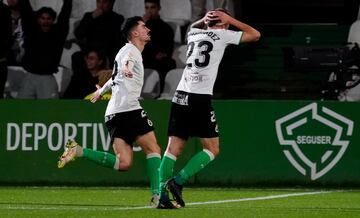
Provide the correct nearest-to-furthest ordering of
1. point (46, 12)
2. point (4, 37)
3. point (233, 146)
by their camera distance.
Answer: point (233, 146) < point (46, 12) < point (4, 37)

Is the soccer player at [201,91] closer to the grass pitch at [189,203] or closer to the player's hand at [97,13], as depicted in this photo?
the grass pitch at [189,203]

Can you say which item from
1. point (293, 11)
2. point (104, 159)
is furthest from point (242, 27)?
point (293, 11)

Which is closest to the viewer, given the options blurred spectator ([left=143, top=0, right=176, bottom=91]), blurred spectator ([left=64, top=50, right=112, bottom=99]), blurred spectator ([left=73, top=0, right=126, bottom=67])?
blurred spectator ([left=64, top=50, right=112, bottom=99])

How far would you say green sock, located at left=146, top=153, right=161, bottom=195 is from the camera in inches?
493

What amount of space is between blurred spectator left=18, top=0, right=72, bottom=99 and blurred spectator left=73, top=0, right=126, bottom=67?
40 centimetres

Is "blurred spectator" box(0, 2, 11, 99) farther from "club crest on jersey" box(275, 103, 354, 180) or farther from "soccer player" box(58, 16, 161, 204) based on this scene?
"soccer player" box(58, 16, 161, 204)

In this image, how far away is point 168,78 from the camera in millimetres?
19078

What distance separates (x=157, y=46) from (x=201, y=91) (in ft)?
21.6

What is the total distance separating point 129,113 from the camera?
1248 cm

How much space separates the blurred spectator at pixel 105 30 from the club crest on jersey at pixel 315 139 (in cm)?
393

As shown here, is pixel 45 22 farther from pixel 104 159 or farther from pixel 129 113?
pixel 129 113

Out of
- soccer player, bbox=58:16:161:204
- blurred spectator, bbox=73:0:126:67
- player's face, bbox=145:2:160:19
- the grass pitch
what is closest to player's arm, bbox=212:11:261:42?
soccer player, bbox=58:16:161:204

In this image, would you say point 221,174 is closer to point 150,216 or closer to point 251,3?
point 150,216

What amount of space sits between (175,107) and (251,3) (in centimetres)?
1009
